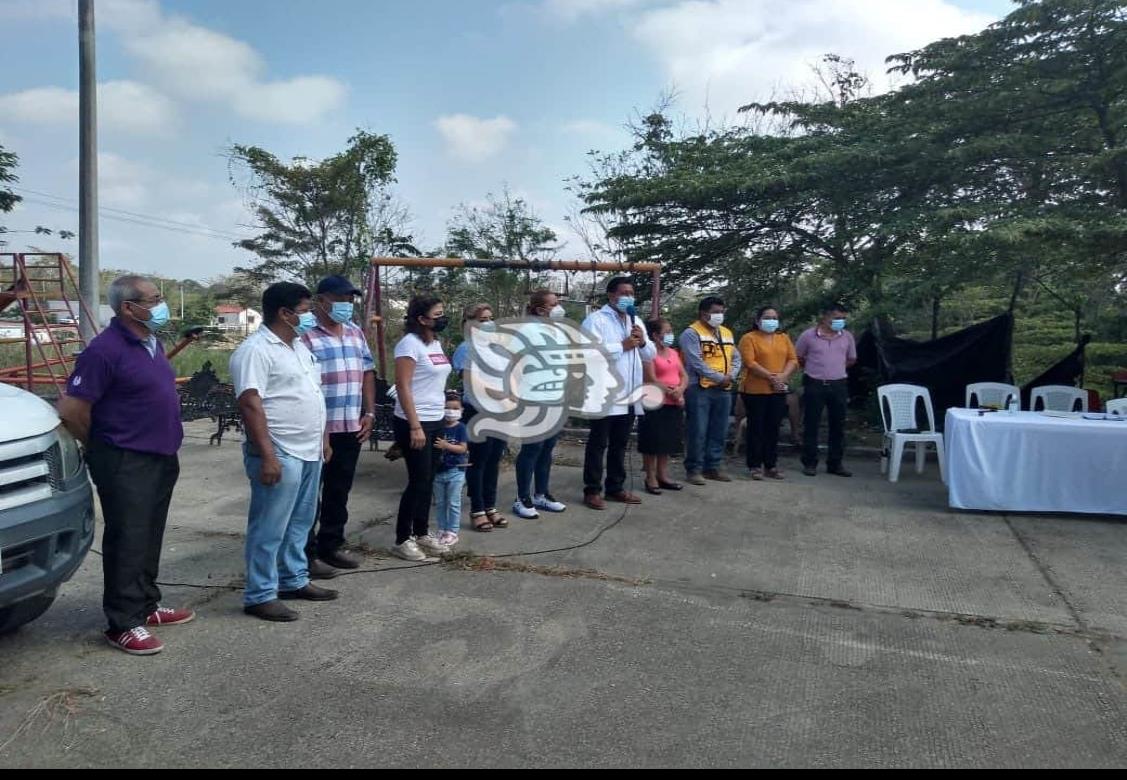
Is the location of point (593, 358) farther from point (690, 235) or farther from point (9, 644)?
point (690, 235)

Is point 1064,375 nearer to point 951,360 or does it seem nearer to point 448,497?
point 951,360

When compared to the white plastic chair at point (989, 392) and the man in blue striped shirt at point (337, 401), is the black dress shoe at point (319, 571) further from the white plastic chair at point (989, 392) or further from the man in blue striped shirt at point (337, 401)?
the white plastic chair at point (989, 392)

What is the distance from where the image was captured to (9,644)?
348cm

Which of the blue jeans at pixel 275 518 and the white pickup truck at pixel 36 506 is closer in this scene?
the white pickup truck at pixel 36 506

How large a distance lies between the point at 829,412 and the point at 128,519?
20.5 feet

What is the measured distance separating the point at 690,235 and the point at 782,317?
1.74 m

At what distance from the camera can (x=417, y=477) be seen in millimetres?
4746

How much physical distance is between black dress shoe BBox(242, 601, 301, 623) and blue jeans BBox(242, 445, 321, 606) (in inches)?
1.0

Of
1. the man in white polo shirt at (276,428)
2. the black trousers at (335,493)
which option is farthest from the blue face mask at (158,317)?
the black trousers at (335,493)

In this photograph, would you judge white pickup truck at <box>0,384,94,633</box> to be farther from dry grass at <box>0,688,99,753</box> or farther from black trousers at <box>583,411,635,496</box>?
black trousers at <box>583,411,635,496</box>

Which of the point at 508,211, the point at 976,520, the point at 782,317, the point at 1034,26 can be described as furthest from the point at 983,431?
the point at 508,211

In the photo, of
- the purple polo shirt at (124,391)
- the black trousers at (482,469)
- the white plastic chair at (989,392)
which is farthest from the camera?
the white plastic chair at (989,392)

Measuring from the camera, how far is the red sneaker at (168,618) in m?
3.73

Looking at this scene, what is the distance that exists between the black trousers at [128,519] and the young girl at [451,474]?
1.76 meters
